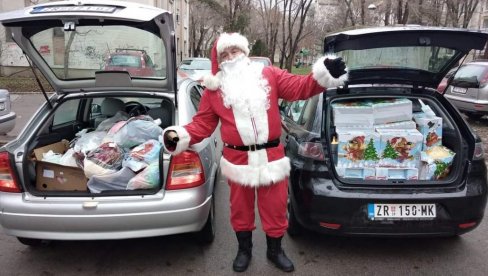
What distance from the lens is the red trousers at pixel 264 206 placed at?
338 centimetres

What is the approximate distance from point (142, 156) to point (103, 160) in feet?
1.09

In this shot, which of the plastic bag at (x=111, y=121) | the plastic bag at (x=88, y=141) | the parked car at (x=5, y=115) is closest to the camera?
the plastic bag at (x=88, y=141)

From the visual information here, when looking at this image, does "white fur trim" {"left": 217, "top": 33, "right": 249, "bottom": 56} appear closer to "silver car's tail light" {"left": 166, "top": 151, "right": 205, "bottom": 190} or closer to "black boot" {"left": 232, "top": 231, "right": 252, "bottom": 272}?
"silver car's tail light" {"left": 166, "top": 151, "right": 205, "bottom": 190}

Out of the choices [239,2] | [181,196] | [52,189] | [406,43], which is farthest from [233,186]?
[239,2]

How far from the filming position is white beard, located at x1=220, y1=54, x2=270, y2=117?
3.22 m

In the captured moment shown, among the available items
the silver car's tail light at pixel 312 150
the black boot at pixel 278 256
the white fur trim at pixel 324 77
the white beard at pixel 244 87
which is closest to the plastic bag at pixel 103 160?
the white beard at pixel 244 87

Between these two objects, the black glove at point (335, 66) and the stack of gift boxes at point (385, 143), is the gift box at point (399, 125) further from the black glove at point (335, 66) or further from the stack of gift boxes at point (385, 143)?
the black glove at point (335, 66)

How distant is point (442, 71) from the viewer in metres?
3.83

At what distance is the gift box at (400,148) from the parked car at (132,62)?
6.96 ft

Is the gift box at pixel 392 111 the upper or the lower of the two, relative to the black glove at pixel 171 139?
upper

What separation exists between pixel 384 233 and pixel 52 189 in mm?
2564

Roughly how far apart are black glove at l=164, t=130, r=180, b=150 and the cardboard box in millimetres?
823

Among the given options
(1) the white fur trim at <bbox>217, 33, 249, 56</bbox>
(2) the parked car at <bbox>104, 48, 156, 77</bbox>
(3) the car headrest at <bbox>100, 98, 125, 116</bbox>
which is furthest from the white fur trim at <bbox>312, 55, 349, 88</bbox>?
(3) the car headrest at <bbox>100, 98, 125, 116</bbox>

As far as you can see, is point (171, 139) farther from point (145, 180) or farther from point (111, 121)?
point (111, 121)
